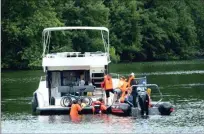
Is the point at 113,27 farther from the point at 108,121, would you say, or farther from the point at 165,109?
the point at 108,121

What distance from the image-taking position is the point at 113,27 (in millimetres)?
105750

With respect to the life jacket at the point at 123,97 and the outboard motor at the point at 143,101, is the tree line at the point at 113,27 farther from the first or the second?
the outboard motor at the point at 143,101

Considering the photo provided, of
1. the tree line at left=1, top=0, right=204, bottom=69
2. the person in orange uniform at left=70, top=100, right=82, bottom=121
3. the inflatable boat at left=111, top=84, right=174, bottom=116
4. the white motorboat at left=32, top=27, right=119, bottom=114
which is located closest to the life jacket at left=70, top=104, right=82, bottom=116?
the person in orange uniform at left=70, top=100, right=82, bottom=121

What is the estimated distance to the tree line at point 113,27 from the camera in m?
86.4

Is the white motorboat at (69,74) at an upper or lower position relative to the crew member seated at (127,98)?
upper

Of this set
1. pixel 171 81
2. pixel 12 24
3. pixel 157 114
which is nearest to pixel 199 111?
pixel 157 114

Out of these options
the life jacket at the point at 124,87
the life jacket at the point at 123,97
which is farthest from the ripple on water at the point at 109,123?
the life jacket at the point at 124,87

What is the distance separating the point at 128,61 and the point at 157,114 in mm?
71383

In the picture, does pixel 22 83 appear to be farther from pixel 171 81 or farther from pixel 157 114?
pixel 157 114

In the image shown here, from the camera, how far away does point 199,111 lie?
36.0 meters

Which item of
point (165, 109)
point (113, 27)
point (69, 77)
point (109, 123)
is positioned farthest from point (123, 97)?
point (113, 27)

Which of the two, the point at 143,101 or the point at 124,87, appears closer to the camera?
the point at 143,101

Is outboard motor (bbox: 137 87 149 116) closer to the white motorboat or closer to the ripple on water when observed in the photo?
the ripple on water

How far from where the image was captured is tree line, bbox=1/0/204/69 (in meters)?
86.4
